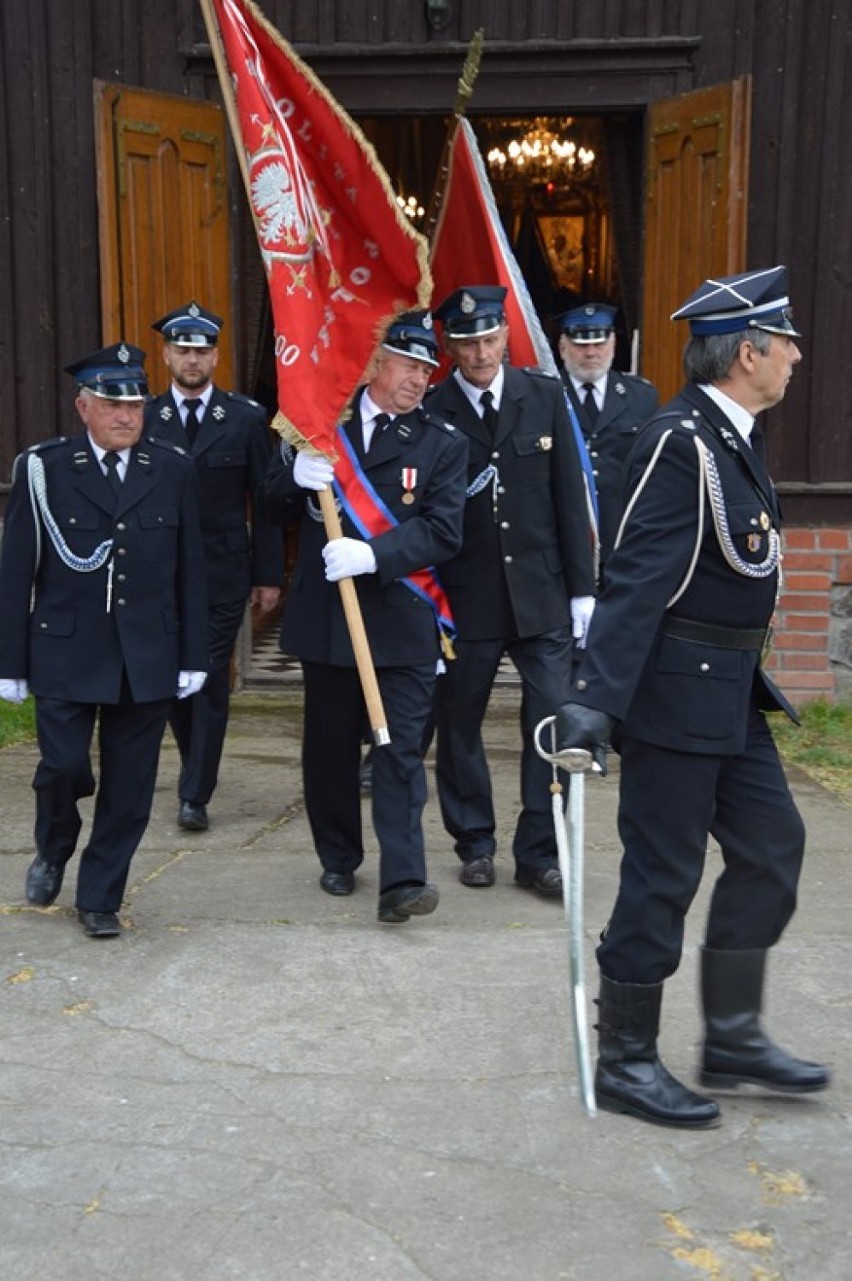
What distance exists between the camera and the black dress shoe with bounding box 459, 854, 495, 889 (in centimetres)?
571

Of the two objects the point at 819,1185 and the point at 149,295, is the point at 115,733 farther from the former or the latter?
the point at 149,295

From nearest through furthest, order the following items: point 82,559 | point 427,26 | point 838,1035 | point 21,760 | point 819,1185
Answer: point 819,1185, point 838,1035, point 82,559, point 21,760, point 427,26

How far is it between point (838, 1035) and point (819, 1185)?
2.89ft

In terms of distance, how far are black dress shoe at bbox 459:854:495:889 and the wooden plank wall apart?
338 centimetres

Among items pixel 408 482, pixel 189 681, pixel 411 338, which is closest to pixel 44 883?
pixel 189 681

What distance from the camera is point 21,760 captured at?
760 centimetres

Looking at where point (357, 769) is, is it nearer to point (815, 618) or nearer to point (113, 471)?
point (113, 471)

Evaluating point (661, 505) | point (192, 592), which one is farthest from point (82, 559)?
point (661, 505)

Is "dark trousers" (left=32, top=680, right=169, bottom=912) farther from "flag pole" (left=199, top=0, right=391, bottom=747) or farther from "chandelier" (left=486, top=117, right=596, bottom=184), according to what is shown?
"chandelier" (left=486, top=117, right=596, bottom=184)

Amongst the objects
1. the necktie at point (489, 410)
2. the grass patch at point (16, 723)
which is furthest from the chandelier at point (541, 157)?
the necktie at point (489, 410)

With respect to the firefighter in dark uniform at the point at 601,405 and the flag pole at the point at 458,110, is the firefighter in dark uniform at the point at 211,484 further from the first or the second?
the firefighter in dark uniform at the point at 601,405

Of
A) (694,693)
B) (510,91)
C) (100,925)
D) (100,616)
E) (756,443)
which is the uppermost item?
(510,91)

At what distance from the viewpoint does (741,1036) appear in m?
3.98

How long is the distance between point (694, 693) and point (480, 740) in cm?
203
